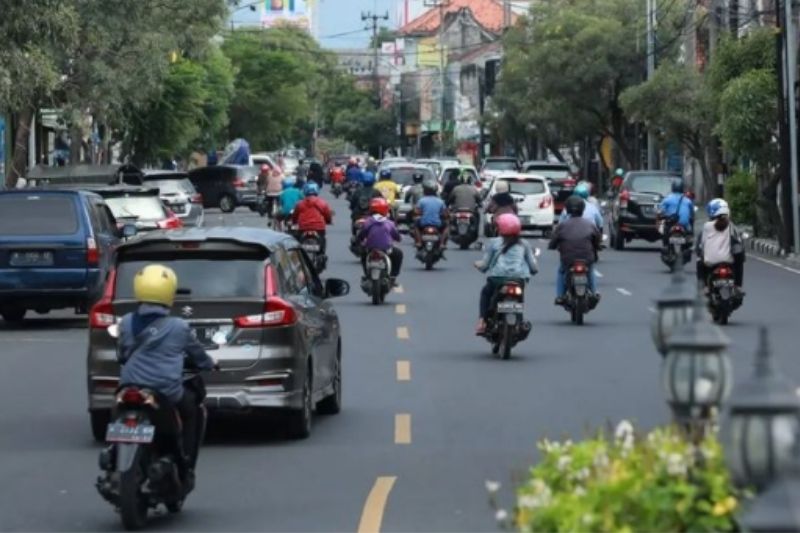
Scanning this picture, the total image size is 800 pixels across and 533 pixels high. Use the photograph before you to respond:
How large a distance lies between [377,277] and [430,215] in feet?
23.0

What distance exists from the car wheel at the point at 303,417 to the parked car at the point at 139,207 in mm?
18160

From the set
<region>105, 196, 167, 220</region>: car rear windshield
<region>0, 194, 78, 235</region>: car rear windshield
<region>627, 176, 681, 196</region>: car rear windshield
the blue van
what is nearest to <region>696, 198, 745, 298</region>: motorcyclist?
the blue van

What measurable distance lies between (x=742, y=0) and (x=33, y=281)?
3935cm

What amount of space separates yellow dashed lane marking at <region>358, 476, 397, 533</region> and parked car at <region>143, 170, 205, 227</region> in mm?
35051

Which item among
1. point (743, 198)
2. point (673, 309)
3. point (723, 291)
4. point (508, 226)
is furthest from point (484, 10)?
point (673, 309)

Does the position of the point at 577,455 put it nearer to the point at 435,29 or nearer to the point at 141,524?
the point at 141,524

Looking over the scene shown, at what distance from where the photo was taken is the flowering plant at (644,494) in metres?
6.71

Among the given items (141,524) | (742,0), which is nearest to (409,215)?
(742,0)

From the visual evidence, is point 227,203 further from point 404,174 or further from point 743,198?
point 743,198

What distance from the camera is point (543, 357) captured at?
21469 mm

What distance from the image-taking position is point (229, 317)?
14.5 m

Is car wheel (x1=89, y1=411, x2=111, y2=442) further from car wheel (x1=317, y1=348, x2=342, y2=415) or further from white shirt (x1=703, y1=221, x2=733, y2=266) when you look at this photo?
white shirt (x1=703, y1=221, x2=733, y2=266)

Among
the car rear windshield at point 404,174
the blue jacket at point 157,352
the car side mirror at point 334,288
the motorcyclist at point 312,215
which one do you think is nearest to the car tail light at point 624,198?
the car rear windshield at point 404,174

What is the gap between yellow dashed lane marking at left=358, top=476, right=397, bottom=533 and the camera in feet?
37.1
